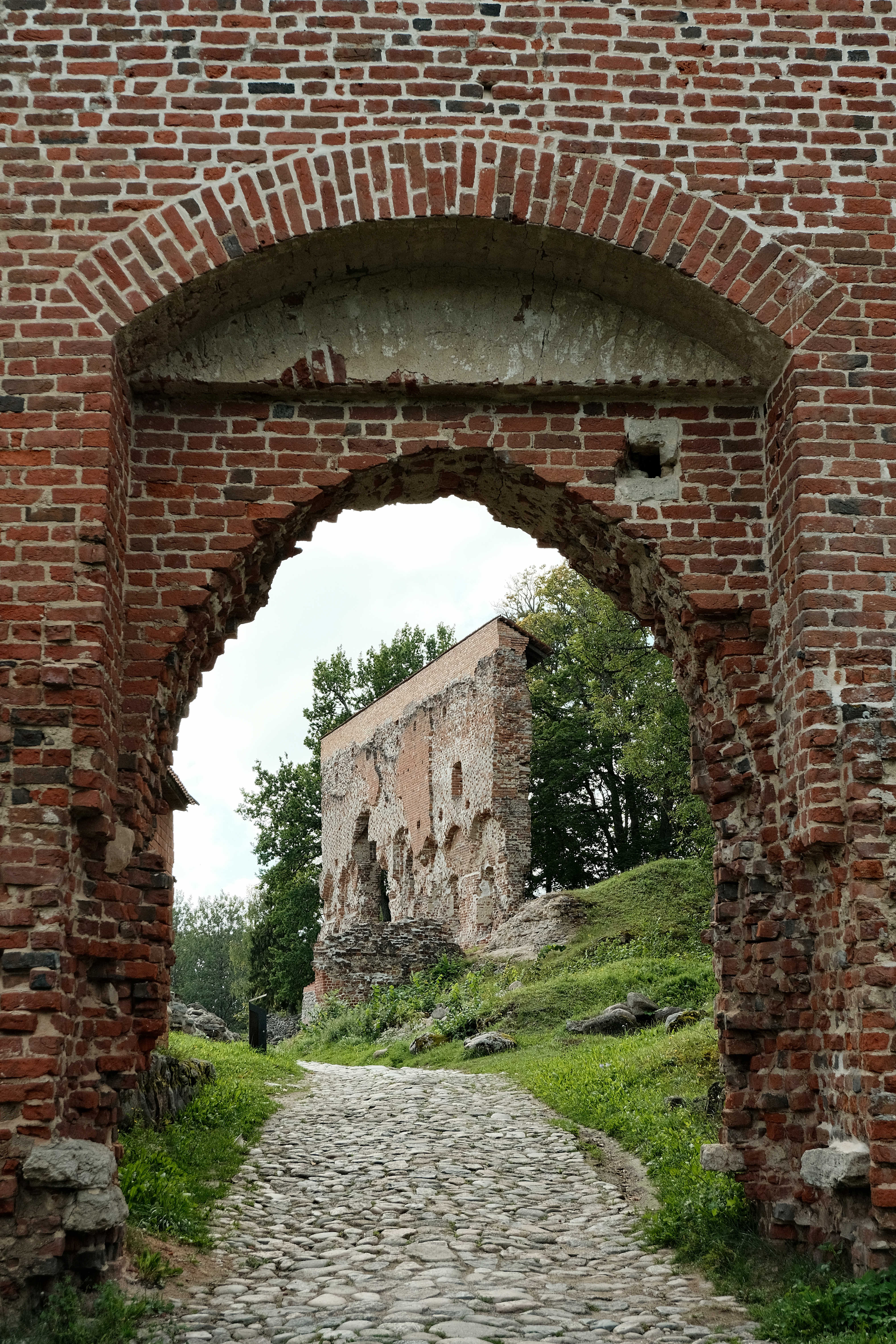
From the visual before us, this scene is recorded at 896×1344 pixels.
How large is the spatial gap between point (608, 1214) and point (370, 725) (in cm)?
2590

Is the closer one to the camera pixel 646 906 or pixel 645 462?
pixel 645 462

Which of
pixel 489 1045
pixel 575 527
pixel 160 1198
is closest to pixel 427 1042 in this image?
pixel 489 1045

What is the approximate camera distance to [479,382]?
20.3 feet

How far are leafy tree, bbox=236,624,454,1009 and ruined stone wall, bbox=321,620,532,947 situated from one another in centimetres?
133

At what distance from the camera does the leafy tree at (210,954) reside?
200 ft

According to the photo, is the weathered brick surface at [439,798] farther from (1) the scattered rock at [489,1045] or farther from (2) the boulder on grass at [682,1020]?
(2) the boulder on grass at [682,1020]

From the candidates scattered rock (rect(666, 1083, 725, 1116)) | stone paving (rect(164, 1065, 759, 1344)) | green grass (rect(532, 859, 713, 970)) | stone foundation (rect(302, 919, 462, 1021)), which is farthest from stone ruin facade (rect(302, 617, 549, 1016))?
scattered rock (rect(666, 1083, 725, 1116))

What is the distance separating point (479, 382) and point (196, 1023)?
44.2ft

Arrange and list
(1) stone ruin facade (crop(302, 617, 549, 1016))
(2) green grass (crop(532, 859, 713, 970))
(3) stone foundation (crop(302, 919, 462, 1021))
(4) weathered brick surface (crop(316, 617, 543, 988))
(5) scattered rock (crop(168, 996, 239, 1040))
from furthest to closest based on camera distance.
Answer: (4) weathered brick surface (crop(316, 617, 543, 988)), (1) stone ruin facade (crop(302, 617, 549, 1016)), (3) stone foundation (crop(302, 919, 462, 1021)), (2) green grass (crop(532, 859, 713, 970)), (5) scattered rock (crop(168, 996, 239, 1040))

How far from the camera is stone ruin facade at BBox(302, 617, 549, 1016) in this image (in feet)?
76.5

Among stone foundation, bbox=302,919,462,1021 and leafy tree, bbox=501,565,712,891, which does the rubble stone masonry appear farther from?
leafy tree, bbox=501,565,712,891

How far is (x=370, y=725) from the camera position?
32531 mm

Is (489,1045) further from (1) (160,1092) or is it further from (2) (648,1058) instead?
(1) (160,1092)

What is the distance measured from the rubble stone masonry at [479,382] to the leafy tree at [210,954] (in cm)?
5262
